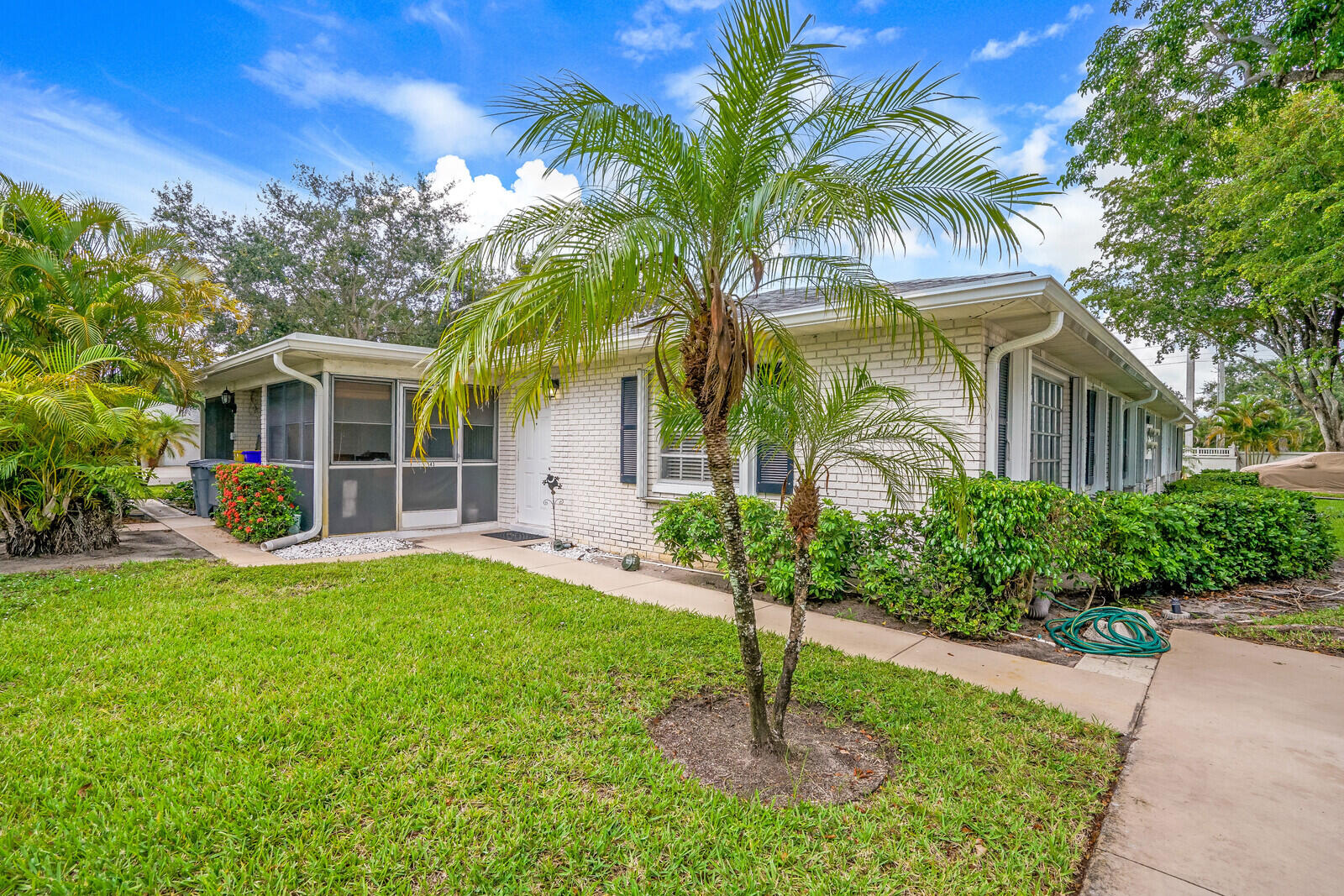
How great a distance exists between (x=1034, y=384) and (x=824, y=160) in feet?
15.9

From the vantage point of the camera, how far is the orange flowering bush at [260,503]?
7.77m

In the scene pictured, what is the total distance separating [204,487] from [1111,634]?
12786mm

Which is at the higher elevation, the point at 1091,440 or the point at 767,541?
the point at 1091,440

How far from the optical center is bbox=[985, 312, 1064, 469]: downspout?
195 inches

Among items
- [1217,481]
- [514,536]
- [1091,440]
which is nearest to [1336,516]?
[1217,481]

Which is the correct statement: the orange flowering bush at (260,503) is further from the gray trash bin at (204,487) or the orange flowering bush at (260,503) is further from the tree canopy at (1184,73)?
the tree canopy at (1184,73)

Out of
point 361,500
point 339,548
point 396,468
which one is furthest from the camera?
point 396,468

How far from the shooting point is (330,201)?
56.4 ft

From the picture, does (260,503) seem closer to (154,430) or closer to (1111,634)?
(154,430)

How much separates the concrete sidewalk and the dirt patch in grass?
119 centimetres

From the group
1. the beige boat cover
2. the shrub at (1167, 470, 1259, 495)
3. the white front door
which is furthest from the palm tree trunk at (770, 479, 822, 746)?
the beige boat cover

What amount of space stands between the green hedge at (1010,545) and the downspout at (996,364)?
24.0 inches

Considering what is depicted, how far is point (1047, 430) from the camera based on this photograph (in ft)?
22.3

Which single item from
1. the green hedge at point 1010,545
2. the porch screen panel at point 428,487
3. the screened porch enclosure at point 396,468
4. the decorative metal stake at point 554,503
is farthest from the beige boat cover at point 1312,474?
the porch screen panel at point 428,487
